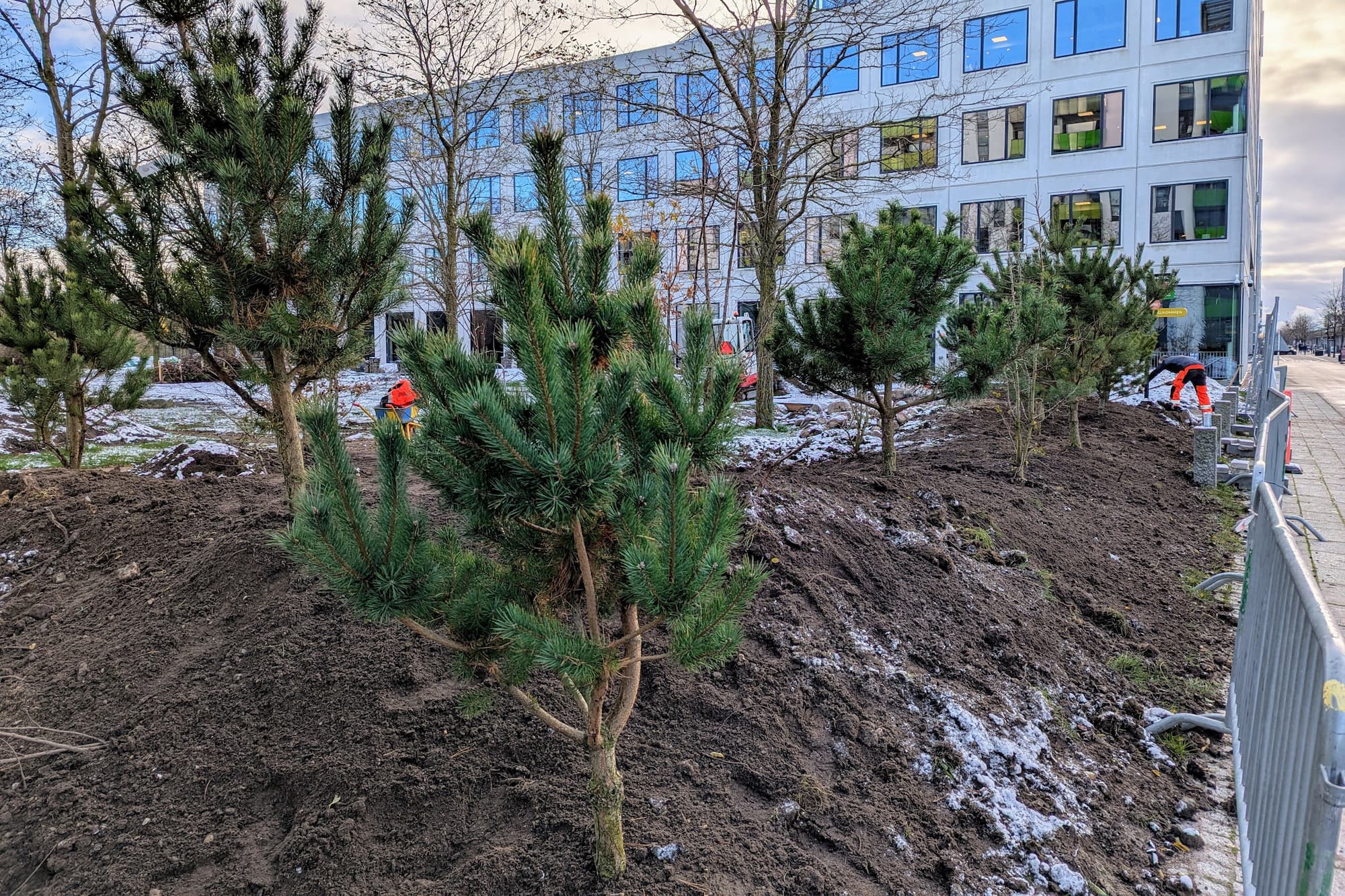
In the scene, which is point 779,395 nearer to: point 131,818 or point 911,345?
point 911,345

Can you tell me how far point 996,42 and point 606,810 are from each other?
30.5m

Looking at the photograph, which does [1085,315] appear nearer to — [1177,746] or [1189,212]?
[1177,746]

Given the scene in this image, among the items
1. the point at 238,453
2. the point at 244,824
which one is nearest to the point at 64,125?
the point at 238,453

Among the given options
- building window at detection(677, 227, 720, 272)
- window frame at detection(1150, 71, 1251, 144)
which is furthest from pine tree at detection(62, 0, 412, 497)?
window frame at detection(1150, 71, 1251, 144)

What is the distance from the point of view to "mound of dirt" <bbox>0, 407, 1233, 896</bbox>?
2.56m

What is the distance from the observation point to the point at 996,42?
26.4m

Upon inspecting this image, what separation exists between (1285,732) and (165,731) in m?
3.95

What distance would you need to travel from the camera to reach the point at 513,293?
1887 mm

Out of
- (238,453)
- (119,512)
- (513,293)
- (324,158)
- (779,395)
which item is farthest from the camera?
(779,395)

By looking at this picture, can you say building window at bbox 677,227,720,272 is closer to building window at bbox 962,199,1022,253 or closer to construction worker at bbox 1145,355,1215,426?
construction worker at bbox 1145,355,1215,426

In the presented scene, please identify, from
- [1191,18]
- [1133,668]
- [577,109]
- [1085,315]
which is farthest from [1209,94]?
[1133,668]

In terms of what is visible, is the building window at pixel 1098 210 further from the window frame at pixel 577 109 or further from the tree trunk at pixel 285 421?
the tree trunk at pixel 285 421

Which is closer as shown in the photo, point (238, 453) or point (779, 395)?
point (238, 453)

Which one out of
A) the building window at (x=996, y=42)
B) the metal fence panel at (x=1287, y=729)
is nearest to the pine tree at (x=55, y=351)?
the metal fence panel at (x=1287, y=729)
